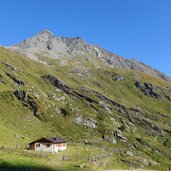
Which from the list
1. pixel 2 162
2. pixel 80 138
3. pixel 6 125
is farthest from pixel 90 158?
pixel 80 138

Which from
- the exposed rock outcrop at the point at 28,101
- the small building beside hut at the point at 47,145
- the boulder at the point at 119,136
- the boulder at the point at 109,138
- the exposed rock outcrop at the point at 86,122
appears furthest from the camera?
the exposed rock outcrop at the point at 86,122

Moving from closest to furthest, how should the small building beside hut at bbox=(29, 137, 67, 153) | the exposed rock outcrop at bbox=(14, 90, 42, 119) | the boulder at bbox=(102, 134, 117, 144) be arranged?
1. the small building beside hut at bbox=(29, 137, 67, 153)
2. the exposed rock outcrop at bbox=(14, 90, 42, 119)
3. the boulder at bbox=(102, 134, 117, 144)

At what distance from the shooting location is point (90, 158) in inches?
3524

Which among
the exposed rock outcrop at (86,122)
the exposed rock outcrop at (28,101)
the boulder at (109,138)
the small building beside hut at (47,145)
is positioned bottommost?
the small building beside hut at (47,145)

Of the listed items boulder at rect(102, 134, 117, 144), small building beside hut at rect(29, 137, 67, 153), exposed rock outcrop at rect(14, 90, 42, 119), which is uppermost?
exposed rock outcrop at rect(14, 90, 42, 119)

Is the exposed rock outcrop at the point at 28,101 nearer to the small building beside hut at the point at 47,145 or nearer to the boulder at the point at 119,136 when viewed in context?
the boulder at the point at 119,136

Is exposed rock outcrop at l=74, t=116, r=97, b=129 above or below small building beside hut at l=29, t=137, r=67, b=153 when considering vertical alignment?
above

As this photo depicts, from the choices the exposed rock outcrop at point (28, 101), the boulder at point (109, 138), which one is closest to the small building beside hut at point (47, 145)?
the exposed rock outcrop at point (28, 101)

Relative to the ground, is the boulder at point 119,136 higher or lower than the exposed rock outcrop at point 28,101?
lower

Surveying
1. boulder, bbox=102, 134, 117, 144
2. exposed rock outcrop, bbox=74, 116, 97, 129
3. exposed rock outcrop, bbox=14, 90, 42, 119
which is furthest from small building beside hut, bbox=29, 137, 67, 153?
exposed rock outcrop, bbox=74, 116, 97, 129

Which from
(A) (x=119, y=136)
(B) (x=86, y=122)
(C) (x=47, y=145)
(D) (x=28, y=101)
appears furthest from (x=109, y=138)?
(C) (x=47, y=145)

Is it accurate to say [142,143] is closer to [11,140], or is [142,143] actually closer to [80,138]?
[80,138]

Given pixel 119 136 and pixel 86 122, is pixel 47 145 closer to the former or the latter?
pixel 86 122

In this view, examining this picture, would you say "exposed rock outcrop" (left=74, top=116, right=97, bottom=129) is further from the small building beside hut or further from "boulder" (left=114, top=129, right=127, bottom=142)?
the small building beside hut
